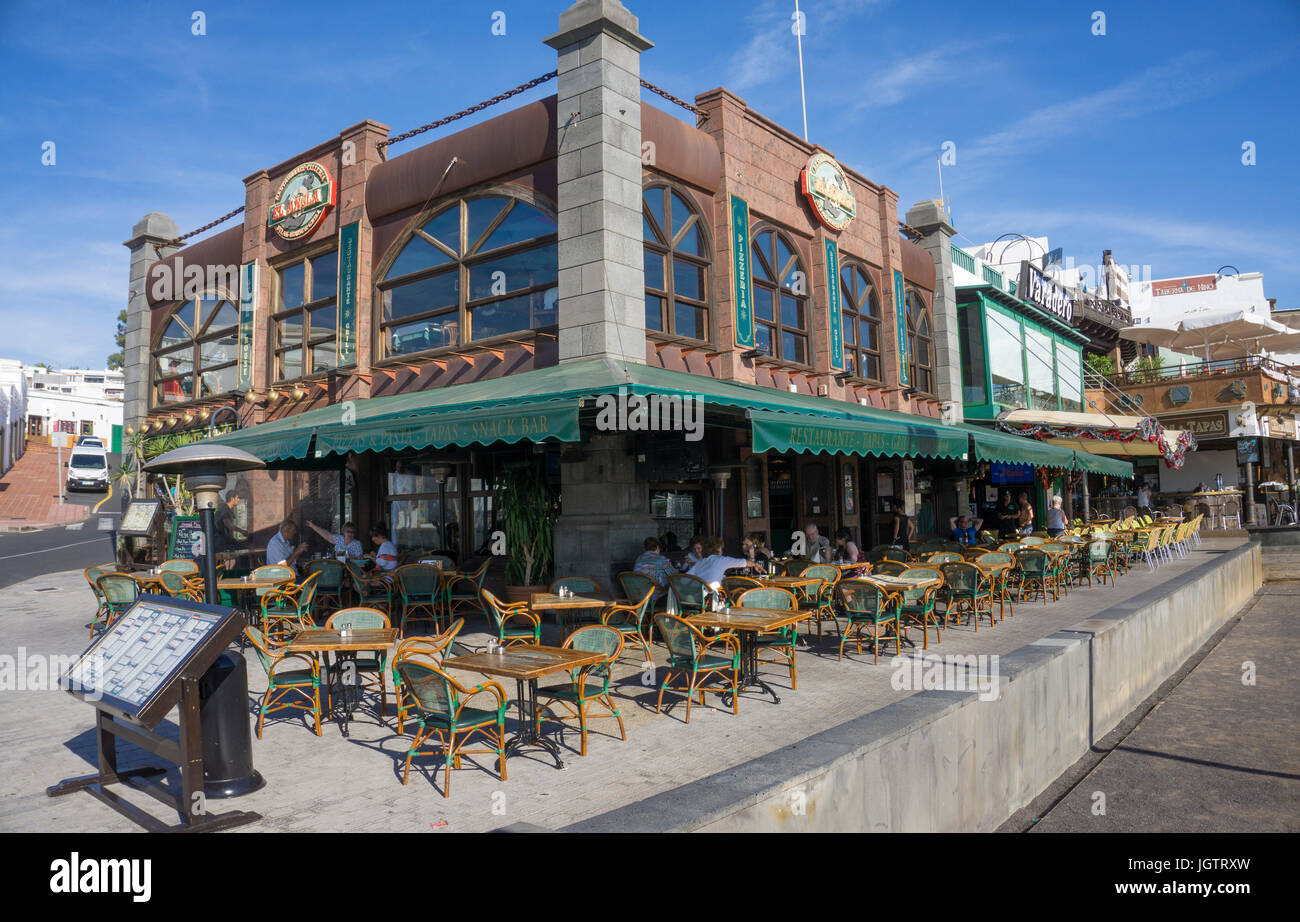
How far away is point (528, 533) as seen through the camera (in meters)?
10.7

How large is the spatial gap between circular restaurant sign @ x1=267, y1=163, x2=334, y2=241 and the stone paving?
29.3 ft

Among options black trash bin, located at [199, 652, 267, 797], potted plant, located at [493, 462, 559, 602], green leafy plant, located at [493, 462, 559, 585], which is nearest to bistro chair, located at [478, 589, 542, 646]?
potted plant, located at [493, 462, 559, 602]

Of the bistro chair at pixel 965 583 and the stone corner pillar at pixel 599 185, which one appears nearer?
the bistro chair at pixel 965 583

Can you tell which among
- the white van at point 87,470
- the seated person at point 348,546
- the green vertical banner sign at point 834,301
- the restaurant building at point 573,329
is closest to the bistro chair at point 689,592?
the restaurant building at point 573,329

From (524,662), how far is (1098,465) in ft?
47.5

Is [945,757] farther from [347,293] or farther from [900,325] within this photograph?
[900,325]

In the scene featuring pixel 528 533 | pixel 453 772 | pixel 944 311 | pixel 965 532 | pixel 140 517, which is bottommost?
pixel 453 772

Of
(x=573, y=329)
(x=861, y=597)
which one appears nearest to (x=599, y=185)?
(x=573, y=329)

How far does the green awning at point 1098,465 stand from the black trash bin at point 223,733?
14.6 m

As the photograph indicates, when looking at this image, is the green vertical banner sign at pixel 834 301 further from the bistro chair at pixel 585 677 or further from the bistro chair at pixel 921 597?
the bistro chair at pixel 585 677

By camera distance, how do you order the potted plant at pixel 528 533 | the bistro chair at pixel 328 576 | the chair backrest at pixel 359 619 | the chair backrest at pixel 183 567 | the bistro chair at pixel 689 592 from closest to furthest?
the chair backrest at pixel 359 619
the bistro chair at pixel 689 592
the bistro chair at pixel 328 576
the potted plant at pixel 528 533
the chair backrest at pixel 183 567

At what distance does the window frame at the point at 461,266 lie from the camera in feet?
37.4
